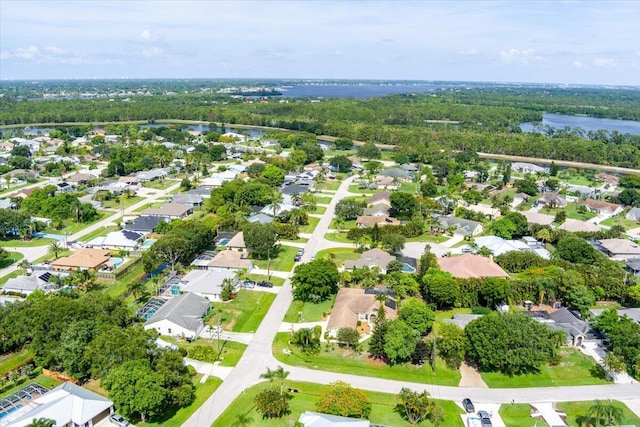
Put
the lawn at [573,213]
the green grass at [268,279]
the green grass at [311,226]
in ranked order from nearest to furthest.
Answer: the green grass at [268,279] → the green grass at [311,226] → the lawn at [573,213]

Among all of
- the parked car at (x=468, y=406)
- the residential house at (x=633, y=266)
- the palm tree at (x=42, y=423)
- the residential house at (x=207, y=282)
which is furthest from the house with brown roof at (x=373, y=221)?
the palm tree at (x=42, y=423)

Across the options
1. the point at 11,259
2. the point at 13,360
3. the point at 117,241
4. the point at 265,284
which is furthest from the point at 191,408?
the point at 11,259

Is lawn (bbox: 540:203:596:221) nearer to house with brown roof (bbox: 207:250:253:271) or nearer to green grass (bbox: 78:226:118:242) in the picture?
house with brown roof (bbox: 207:250:253:271)

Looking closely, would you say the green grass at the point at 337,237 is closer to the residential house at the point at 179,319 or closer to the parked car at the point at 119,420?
the residential house at the point at 179,319

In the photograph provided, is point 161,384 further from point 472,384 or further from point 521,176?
point 521,176

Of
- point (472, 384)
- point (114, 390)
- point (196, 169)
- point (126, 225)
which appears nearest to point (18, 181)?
point (196, 169)

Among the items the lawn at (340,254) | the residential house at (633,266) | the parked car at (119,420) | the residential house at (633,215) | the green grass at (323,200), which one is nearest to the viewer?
the parked car at (119,420)

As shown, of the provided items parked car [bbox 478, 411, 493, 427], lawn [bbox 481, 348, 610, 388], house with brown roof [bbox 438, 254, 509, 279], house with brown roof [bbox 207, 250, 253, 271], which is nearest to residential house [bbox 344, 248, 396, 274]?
house with brown roof [bbox 438, 254, 509, 279]
